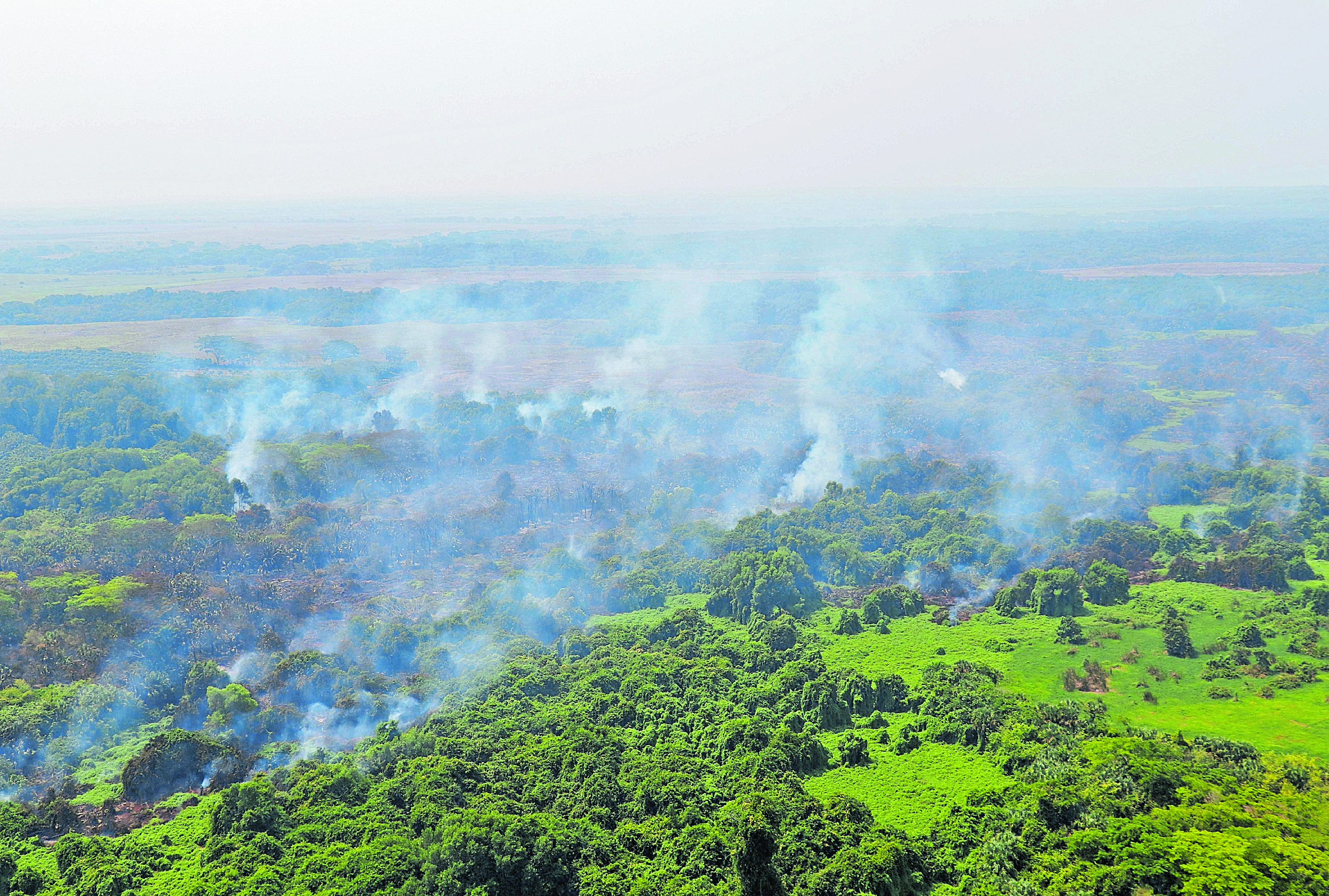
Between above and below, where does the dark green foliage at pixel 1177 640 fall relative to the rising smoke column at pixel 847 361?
below

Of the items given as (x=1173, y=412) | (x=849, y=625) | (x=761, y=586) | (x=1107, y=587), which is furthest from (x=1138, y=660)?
(x=1173, y=412)

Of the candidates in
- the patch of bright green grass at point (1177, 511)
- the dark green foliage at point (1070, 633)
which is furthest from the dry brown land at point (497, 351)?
the dark green foliage at point (1070, 633)

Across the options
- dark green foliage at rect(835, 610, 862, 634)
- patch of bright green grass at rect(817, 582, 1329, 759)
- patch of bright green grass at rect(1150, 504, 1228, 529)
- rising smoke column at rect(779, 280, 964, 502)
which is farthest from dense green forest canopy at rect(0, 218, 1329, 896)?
rising smoke column at rect(779, 280, 964, 502)

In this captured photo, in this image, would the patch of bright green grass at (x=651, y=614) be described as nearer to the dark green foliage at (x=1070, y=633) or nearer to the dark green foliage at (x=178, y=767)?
the dark green foliage at (x=1070, y=633)

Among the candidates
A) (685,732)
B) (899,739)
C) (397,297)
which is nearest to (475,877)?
(685,732)

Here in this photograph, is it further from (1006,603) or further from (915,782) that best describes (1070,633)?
(915,782)

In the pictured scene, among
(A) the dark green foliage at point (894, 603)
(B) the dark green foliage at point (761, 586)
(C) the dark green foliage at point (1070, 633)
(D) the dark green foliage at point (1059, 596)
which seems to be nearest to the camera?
(C) the dark green foliage at point (1070, 633)

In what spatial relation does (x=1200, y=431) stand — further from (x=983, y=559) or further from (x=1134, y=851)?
(x=1134, y=851)
